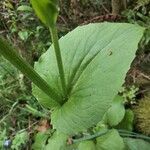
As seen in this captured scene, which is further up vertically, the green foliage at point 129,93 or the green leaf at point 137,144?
the green foliage at point 129,93

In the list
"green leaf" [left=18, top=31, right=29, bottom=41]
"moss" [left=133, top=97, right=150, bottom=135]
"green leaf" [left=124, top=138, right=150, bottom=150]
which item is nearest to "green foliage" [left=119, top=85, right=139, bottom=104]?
"moss" [left=133, top=97, right=150, bottom=135]

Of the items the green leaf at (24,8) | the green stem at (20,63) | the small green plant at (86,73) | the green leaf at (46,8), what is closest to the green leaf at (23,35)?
the green leaf at (24,8)

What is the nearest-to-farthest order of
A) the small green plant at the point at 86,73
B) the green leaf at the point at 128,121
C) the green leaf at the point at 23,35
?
1. the small green plant at the point at 86,73
2. the green leaf at the point at 128,121
3. the green leaf at the point at 23,35

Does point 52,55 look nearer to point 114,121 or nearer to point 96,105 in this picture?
point 96,105

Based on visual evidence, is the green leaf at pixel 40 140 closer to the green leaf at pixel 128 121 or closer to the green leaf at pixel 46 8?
the green leaf at pixel 128 121

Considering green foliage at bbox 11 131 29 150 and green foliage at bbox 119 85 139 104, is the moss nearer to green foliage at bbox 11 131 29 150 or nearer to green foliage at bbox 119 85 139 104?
green foliage at bbox 119 85 139 104

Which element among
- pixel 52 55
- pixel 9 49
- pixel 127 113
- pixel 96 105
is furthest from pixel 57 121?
pixel 127 113

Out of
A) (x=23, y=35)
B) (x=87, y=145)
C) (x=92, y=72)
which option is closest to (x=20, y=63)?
(x=92, y=72)
